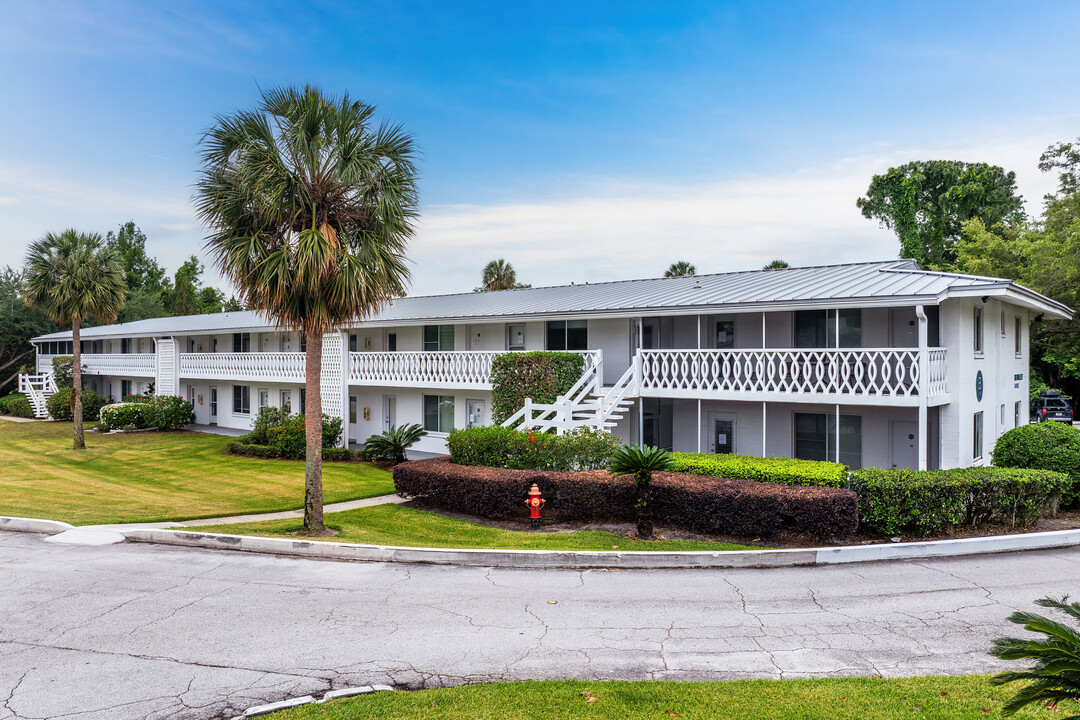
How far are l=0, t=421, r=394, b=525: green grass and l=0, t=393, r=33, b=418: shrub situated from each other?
52.5 ft

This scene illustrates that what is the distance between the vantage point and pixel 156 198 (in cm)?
3328

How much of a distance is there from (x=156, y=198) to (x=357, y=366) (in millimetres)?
15769

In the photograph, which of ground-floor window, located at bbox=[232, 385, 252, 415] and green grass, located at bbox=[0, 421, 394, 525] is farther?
ground-floor window, located at bbox=[232, 385, 252, 415]

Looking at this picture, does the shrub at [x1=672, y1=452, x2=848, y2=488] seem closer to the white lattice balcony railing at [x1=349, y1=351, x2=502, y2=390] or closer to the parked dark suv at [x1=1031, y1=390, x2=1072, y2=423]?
the white lattice balcony railing at [x1=349, y1=351, x2=502, y2=390]

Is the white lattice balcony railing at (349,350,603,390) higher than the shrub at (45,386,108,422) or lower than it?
higher

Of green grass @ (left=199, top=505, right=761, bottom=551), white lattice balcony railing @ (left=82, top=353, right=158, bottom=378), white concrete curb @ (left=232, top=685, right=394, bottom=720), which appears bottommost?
green grass @ (left=199, top=505, right=761, bottom=551)

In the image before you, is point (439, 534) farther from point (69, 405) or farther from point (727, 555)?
point (69, 405)

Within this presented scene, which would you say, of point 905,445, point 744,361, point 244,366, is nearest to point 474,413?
point 744,361

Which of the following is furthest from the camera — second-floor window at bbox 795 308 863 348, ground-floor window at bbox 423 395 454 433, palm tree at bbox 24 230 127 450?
palm tree at bbox 24 230 127 450

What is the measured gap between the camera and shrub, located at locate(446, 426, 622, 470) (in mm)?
15719

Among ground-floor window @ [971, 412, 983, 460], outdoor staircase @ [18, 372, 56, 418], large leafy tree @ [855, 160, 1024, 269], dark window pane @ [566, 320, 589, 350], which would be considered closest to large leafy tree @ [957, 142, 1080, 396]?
large leafy tree @ [855, 160, 1024, 269]

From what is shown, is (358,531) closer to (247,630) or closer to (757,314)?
(247,630)

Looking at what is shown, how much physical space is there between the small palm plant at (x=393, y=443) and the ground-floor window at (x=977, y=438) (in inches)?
693

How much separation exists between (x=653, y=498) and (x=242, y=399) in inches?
1076
